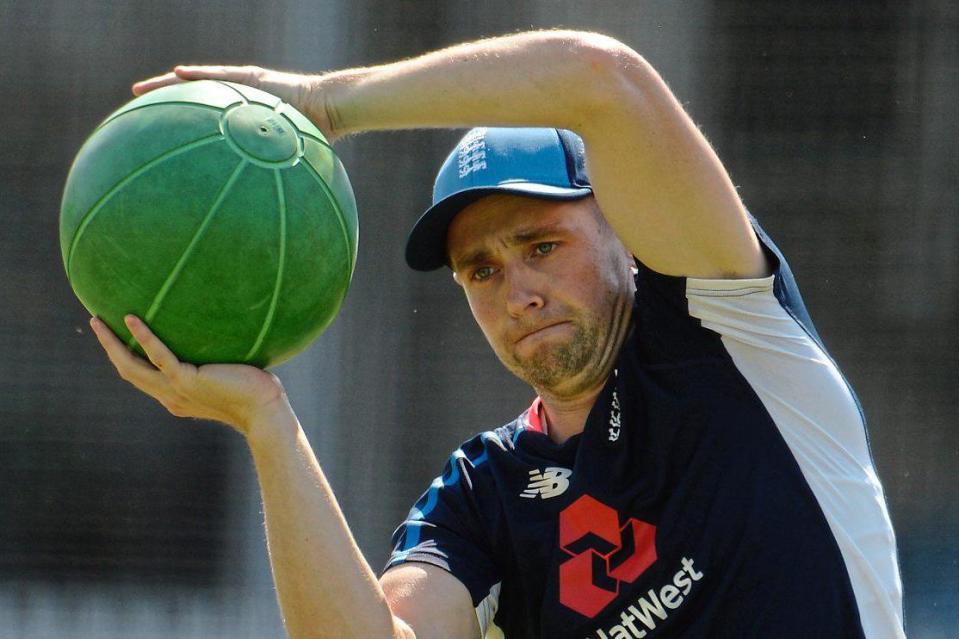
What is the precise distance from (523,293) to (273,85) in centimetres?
62

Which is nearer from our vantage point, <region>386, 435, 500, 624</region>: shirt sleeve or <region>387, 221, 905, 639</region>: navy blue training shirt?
<region>387, 221, 905, 639</region>: navy blue training shirt

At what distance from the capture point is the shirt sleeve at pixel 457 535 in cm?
272

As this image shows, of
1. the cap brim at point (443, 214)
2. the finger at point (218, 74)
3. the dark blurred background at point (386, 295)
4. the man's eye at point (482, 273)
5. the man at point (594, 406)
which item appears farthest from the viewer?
the dark blurred background at point (386, 295)

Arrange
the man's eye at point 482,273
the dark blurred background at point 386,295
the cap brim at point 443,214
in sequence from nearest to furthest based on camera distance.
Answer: the cap brim at point 443,214
the man's eye at point 482,273
the dark blurred background at point 386,295

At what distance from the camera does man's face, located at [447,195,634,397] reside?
263 centimetres

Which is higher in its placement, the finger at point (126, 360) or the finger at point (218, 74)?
the finger at point (218, 74)

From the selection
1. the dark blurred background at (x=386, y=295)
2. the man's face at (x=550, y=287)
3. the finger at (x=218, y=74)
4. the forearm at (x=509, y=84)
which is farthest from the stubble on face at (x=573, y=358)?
the dark blurred background at (x=386, y=295)

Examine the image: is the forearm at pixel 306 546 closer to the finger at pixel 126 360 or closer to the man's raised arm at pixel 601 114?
the finger at pixel 126 360

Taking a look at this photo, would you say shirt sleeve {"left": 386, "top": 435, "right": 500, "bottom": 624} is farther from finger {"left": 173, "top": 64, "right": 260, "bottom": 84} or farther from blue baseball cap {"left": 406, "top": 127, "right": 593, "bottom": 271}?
finger {"left": 173, "top": 64, "right": 260, "bottom": 84}

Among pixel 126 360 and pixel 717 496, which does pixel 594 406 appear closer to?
pixel 717 496

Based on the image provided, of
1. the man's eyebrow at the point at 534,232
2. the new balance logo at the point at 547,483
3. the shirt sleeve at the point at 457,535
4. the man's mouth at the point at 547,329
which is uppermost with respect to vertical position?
the man's eyebrow at the point at 534,232

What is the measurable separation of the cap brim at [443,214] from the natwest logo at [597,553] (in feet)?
1.96

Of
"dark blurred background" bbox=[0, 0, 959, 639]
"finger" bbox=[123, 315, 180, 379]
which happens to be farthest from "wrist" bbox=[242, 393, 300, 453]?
"dark blurred background" bbox=[0, 0, 959, 639]

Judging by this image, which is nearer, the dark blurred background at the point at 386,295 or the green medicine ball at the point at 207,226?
the green medicine ball at the point at 207,226
